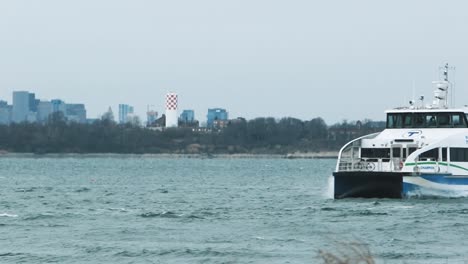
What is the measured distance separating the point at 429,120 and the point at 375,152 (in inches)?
A: 107

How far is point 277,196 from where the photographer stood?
6062cm

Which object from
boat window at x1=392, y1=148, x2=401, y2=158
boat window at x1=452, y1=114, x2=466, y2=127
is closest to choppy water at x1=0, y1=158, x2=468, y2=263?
boat window at x1=392, y1=148, x2=401, y2=158

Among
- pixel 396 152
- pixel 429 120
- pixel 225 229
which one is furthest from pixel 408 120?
pixel 225 229

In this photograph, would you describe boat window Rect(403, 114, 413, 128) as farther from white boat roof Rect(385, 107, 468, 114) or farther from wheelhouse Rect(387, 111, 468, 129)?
white boat roof Rect(385, 107, 468, 114)

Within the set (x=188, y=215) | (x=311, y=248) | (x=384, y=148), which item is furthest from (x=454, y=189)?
(x=311, y=248)

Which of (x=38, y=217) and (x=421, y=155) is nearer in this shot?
(x=38, y=217)

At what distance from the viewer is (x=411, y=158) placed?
47.7 m

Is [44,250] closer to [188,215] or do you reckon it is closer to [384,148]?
[188,215]

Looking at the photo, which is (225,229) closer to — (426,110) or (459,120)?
(426,110)

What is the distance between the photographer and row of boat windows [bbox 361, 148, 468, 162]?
48375mm

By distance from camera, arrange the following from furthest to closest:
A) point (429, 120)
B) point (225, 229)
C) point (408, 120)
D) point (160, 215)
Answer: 1. point (408, 120)
2. point (429, 120)
3. point (160, 215)
4. point (225, 229)

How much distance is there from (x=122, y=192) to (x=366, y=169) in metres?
21.0

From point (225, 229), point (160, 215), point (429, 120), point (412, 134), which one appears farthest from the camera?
point (429, 120)

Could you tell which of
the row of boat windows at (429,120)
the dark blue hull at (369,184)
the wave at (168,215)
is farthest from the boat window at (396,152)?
the wave at (168,215)
